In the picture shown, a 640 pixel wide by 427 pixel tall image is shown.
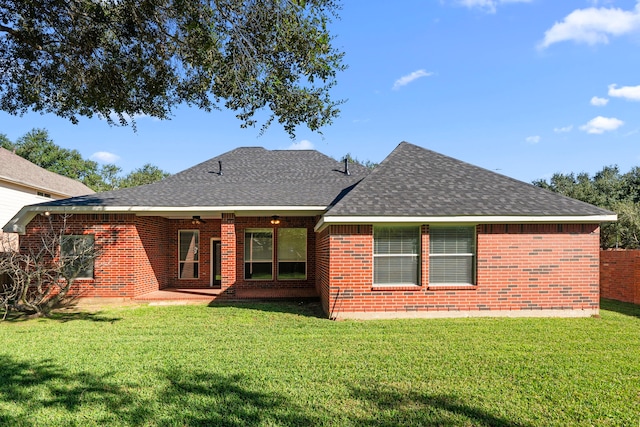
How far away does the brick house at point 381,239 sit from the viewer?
8.77 meters

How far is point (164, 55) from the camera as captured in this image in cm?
719

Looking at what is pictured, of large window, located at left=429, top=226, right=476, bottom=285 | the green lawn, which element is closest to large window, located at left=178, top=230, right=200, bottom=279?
the green lawn

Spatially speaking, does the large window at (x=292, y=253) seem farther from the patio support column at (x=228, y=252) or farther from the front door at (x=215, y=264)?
the front door at (x=215, y=264)

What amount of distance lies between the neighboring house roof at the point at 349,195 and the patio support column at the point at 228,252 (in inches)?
20.3

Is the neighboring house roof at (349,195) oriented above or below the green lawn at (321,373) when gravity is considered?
above

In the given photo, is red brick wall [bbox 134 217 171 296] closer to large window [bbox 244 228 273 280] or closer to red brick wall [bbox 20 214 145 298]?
red brick wall [bbox 20 214 145 298]

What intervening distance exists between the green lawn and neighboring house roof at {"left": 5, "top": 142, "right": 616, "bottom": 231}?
101 inches

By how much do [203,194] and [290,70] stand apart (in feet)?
21.8

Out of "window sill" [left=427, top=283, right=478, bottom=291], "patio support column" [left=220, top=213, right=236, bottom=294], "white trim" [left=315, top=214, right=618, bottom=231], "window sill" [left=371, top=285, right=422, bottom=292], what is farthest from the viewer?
"patio support column" [left=220, top=213, right=236, bottom=294]

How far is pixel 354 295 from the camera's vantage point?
8711 mm

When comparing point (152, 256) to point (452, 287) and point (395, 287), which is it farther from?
point (452, 287)

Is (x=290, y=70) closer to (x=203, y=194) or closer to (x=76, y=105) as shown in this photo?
(x=76, y=105)

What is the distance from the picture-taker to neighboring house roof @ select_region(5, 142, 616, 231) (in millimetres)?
8766

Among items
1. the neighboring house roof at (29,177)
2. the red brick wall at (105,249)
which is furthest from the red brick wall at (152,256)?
the neighboring house roof at (29,177)
